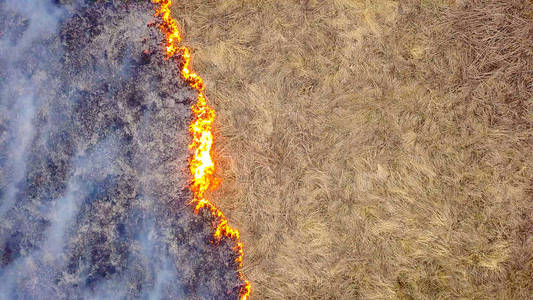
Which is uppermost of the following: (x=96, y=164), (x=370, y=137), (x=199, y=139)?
(x=96, y=164)

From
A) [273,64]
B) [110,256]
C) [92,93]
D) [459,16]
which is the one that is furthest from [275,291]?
[459,16]

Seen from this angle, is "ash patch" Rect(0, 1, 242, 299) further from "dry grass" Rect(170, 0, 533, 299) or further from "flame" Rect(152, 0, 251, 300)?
"dry grass" Rect(170, 0, 533, 299)

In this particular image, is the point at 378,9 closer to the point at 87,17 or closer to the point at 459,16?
the point at 459,16

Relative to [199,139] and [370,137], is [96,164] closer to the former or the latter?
[199,139]

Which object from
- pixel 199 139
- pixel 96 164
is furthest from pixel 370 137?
pixel 96 164

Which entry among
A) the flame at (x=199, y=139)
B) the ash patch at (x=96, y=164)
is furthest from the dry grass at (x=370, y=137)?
the ash patch at (x=96, y=164)

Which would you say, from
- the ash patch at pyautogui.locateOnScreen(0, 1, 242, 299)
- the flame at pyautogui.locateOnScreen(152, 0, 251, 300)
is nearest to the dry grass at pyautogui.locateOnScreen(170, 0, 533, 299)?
the flame at pyautogui.locateOnScreen(152, 0, 251, 300)
